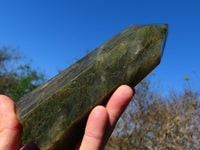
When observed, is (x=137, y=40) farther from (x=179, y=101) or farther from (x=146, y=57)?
(x=179, y=101)

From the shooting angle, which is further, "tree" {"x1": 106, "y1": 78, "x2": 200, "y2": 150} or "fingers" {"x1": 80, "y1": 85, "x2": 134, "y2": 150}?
"tree" {"x1": 106, "y1": 78, "x2": 200, "y2": 150}

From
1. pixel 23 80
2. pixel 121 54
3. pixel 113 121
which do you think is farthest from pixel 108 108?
pixel 23 80

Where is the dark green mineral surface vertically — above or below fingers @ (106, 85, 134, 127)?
above

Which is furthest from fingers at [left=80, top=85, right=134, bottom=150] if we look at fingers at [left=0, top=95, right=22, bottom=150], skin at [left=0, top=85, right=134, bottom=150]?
fingers at [left=0, top=95, right=22, bottom=150]

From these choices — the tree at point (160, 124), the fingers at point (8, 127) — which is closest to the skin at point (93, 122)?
the fingers at point (8, 127)

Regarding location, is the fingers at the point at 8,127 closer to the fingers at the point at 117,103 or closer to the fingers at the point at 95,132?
the fingers at the point at 95,132

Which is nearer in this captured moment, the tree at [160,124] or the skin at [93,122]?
the skin at [93,122]

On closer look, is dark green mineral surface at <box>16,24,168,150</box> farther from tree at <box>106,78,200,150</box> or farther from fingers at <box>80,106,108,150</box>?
tree at <box>106,78,200,150</box>

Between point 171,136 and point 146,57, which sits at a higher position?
point 146,57
